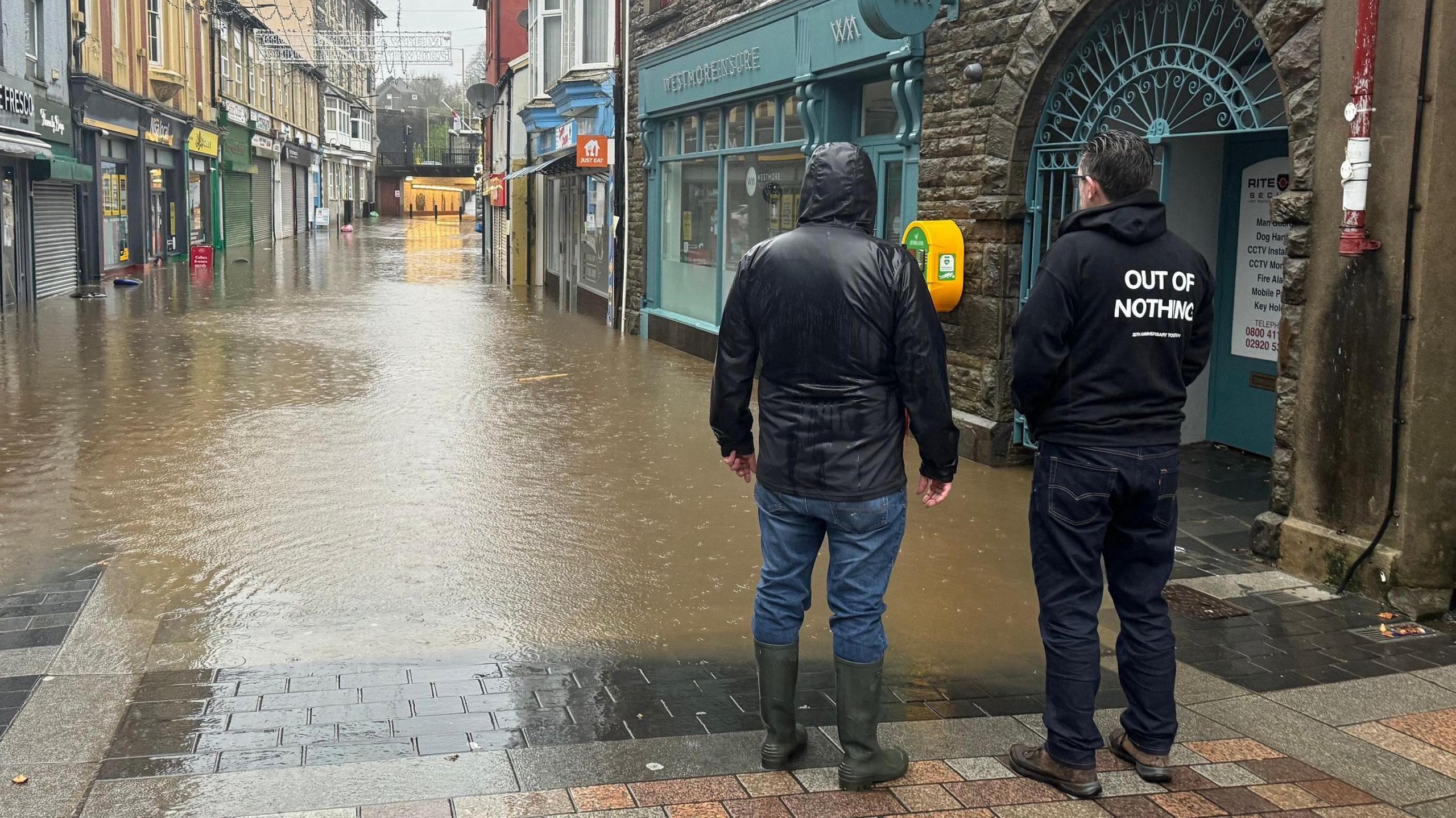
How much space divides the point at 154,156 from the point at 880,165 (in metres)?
25.3

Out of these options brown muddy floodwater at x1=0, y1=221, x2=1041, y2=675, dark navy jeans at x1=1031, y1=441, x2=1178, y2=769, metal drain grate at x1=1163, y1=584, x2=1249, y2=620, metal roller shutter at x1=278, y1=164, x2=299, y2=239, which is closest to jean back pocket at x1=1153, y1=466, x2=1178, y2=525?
dark navy jeans at x1=1031, y1=441, x2=1178, y2=769

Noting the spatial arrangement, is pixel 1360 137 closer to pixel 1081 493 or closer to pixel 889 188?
pixel 1081 493

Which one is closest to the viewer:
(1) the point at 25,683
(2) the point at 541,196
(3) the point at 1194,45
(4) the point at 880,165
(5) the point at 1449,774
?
(5) the point at 1449,774

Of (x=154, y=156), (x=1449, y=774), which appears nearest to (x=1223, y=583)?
(x=1449, y=774)

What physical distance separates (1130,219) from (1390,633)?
2646 mm

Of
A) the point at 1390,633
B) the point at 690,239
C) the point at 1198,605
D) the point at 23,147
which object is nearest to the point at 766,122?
the point at 690,239

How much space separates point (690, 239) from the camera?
16.2 metres

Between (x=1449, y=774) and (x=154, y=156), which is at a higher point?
(x=154, y=156)

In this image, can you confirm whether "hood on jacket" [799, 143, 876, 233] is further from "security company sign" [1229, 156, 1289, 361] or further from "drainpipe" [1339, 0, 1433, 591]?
"security company sign" [1229, 156, 1289, 361]

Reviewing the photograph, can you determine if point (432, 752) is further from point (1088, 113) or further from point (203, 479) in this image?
point (1088, 113)

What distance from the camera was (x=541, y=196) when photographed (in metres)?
29.8

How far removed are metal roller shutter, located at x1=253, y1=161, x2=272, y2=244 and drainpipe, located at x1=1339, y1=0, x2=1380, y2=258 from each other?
143 ft

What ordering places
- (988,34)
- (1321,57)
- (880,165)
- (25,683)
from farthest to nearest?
(880,165), (988,34), (1321,57), (25,683)

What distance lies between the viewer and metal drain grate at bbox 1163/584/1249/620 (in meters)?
5.69
